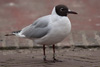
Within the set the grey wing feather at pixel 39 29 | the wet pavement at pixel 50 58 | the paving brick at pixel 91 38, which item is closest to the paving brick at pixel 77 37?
the paving brick at pixel 91 38

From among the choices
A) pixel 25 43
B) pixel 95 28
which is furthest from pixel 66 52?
pixel 95 28

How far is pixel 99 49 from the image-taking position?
16.2 ft

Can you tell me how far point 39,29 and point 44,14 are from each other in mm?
2927

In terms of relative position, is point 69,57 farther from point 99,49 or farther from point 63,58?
point 99,49

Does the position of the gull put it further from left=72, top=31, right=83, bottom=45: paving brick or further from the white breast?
left=72, top=31, right=83, bottom=45: paving brick

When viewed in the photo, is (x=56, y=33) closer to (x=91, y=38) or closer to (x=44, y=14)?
(x=91, y=38)

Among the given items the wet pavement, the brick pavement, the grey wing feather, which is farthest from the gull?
the brick pavement

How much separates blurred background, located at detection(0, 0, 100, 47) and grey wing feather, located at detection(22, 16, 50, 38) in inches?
37.3

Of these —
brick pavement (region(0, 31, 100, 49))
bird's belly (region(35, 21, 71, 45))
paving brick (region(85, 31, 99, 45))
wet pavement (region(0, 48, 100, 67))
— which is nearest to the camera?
bird's belly (region(35, 21, 71, 45))

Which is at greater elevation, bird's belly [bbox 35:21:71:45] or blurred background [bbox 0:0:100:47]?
blurred background [bbox 0:0:100:47]

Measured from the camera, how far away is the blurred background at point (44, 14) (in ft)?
17.3

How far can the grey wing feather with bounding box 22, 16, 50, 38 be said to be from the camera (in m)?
3.94

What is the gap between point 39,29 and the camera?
13.2ft

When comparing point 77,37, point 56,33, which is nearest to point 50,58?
point 56,33
